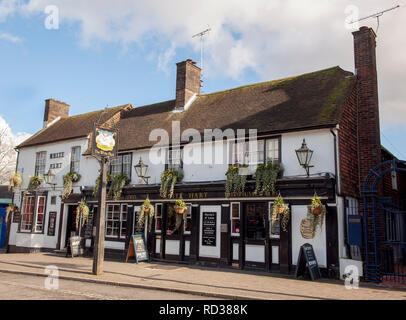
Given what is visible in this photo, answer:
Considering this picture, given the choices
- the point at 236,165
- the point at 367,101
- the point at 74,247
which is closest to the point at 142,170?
the point at 236,165

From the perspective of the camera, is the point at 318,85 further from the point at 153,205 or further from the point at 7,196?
the point at 7,196

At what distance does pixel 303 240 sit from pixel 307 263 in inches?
46.8

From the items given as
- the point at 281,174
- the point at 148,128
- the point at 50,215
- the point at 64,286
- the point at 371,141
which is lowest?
the point at 64,286

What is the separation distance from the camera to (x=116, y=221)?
18203 millimetres

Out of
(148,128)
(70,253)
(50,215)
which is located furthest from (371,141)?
(50,215)

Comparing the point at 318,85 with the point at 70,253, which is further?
the point at 70,253

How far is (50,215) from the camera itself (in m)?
21.0

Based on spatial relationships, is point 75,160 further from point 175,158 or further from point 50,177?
point 175,158

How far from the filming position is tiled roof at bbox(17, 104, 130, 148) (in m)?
21.7

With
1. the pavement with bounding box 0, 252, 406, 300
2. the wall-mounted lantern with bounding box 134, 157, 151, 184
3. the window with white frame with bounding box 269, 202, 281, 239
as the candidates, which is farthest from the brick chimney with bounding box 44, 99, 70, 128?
the window with white frame with bounding box 269, 202, 281, 239

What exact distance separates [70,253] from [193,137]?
8.58m

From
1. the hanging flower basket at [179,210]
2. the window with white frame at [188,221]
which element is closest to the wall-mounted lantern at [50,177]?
the window with white frame at [188,221]

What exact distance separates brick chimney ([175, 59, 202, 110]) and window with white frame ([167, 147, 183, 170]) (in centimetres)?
380
